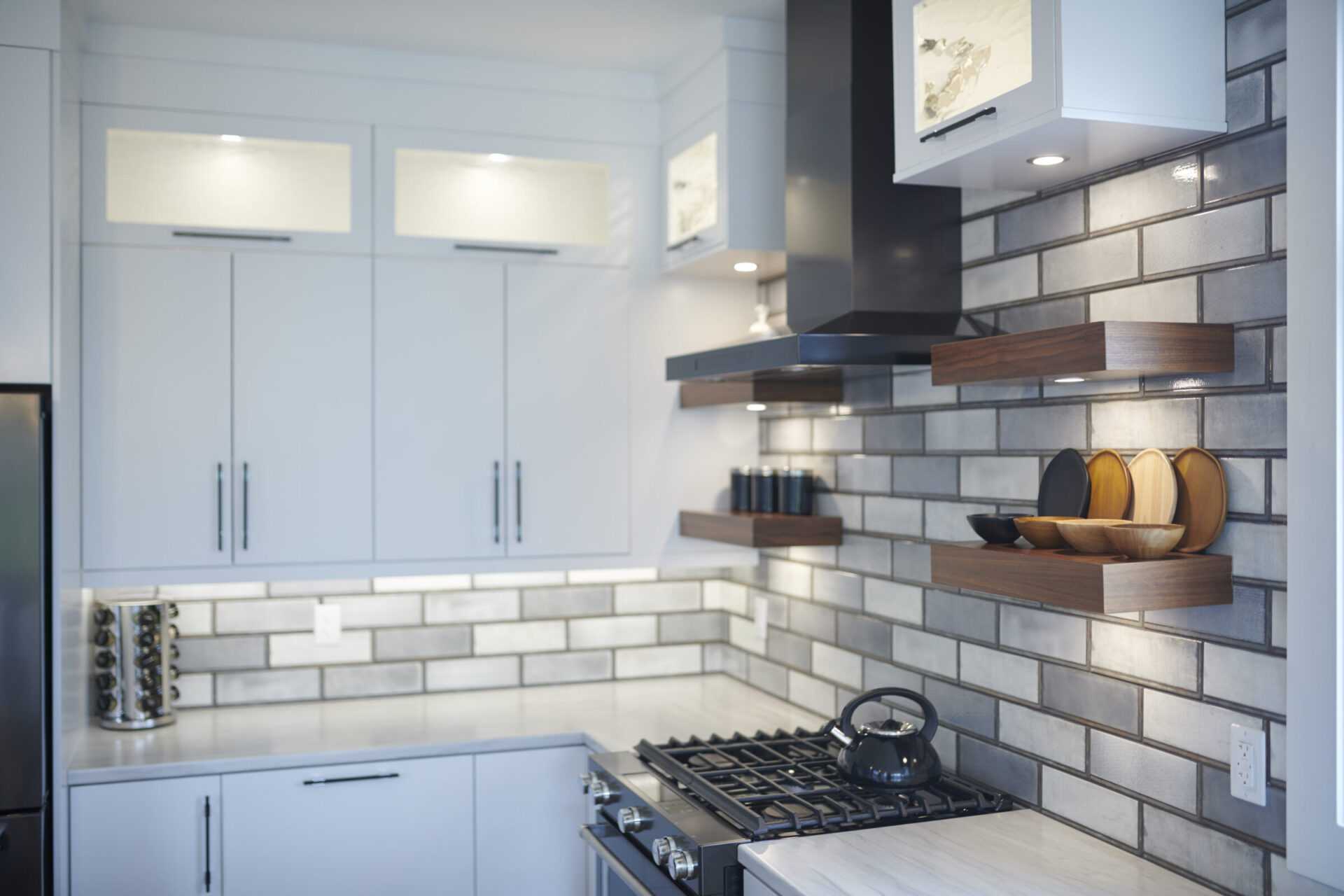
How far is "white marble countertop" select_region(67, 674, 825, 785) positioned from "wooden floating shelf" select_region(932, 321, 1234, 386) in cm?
148

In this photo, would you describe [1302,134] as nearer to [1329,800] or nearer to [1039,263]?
[1039,263]

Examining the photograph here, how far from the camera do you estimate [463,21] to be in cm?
278

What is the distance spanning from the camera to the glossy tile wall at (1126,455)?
5.31 feet

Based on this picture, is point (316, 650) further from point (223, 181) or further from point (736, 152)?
point (736, 152)

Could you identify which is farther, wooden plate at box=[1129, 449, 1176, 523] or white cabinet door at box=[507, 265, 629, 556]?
white cabinet door at box=[507, 265, 629, 556]

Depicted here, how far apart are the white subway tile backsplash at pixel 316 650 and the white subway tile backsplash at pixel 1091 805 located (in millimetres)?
2045

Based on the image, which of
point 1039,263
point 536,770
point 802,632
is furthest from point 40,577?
point 1039,263

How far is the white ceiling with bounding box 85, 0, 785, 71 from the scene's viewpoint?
2662 mm

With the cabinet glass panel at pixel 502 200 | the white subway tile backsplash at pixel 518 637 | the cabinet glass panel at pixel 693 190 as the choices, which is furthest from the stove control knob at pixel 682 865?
the cabinet glass panel at pixel 502 200

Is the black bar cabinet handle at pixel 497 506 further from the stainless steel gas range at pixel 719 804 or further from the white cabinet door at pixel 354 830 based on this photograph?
the stainless steel gas range at pixel 719 804

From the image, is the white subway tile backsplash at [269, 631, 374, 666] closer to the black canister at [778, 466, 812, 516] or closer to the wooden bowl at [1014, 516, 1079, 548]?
the black canister at [778, 466, 812, 516]

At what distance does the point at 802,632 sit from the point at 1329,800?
170 cm

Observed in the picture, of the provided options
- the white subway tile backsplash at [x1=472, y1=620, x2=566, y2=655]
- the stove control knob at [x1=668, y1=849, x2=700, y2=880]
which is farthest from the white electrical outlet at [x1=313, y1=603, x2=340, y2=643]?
the stove control knob at [x1=668, y1=849, x2=700, y2=880]

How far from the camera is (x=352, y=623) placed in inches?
128
